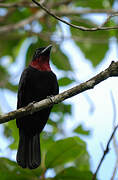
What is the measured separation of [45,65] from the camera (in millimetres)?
4777

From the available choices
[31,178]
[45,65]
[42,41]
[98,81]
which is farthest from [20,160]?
[42,41]

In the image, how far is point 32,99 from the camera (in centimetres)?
443

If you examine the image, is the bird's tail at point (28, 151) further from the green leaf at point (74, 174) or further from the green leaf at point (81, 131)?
the green leaf at point (74, 174)

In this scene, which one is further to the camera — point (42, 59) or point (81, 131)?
point (42, 59)

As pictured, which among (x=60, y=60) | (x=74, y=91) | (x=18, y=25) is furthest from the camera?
(x=18, y=25)

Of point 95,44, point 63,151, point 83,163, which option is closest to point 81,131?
point 83,163

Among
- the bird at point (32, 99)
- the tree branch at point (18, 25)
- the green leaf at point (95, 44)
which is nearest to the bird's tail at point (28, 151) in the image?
the bird at point (32, 99)

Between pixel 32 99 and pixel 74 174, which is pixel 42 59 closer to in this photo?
pixel 32 99

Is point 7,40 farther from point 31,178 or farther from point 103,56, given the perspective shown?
point 31,178

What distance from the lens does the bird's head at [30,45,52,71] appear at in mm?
4742

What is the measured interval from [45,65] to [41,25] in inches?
74.7

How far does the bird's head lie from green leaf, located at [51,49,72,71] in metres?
0.18

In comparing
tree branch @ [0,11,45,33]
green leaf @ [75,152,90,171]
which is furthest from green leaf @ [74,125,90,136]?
tree branch @ [0,11,45,33]

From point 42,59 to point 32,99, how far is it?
2.04 feet
